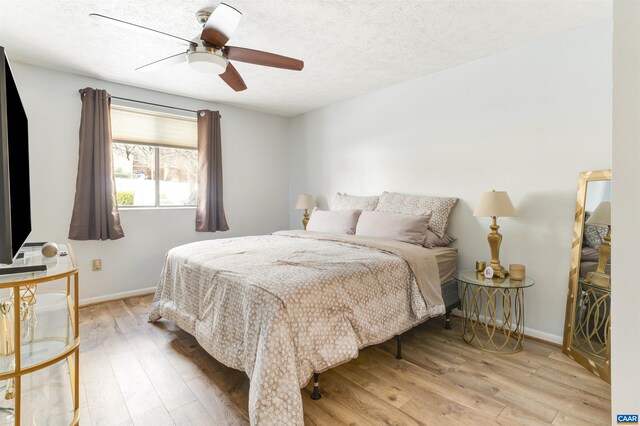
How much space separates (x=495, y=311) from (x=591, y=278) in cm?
72

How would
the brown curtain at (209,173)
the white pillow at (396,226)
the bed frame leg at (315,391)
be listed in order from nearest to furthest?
the bed frame leg at (315,391)
the white pillow at (396,226)
the brown curtain at (209,173)

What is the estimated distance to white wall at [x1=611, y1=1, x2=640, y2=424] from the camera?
2.86ft

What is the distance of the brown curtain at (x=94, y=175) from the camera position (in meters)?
3.20

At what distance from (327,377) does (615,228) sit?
1.63 metres

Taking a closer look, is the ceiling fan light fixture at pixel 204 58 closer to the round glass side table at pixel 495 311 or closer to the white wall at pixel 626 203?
the white wall at pixel 626 203

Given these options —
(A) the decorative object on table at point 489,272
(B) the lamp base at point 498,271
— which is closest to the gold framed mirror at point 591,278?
(B) the lamp base at point 498,271

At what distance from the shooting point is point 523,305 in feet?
8.58

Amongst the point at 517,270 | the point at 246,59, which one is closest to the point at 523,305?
the point at 517,270

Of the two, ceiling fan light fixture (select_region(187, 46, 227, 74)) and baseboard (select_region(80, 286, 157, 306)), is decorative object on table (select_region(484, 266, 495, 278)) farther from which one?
baseboard (select_region(80, 286, 157, 306))

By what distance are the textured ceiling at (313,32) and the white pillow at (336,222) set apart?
1.44 meters

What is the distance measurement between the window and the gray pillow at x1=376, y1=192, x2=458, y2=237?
8.19 feet

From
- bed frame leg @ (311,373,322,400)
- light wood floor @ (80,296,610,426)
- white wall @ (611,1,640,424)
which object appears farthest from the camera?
bed frame leg @ (311,373,322,400)

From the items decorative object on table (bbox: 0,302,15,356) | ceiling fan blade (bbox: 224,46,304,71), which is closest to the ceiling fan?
ceiling fan blade (bbox: 224,46,304,71)

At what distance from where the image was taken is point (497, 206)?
8.00 feet
